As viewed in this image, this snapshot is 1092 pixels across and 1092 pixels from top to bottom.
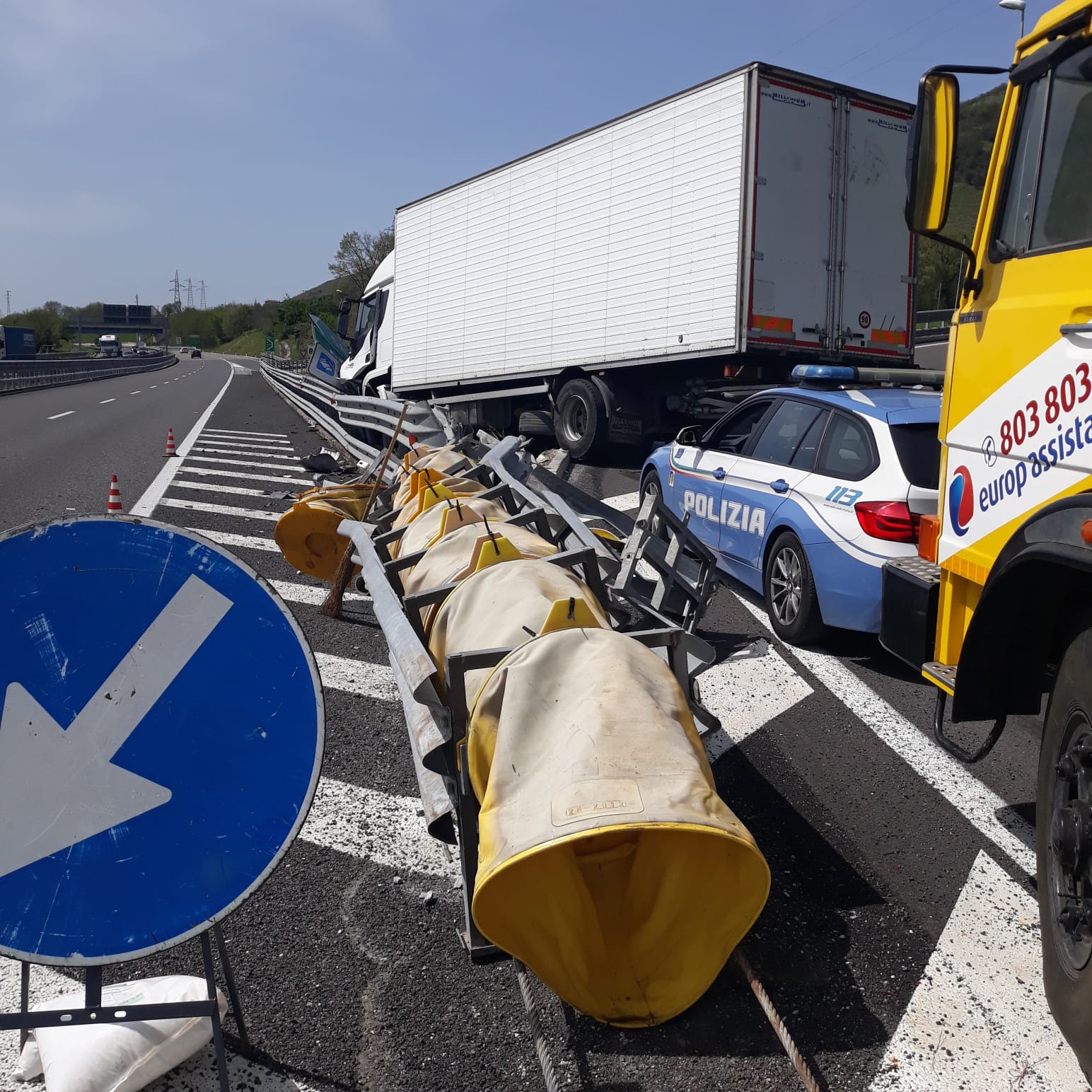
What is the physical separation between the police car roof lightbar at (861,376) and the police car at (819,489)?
0.01 m

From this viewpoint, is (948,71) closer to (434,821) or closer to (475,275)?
(434,821)

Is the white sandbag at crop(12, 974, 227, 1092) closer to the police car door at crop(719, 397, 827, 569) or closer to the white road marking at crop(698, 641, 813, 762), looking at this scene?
the white road marking at crop(698, 641, 813, 762)

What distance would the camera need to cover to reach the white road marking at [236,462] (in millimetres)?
14859

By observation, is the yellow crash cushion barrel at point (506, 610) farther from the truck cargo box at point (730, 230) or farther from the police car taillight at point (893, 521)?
the truck cargo box at point (730, 230)

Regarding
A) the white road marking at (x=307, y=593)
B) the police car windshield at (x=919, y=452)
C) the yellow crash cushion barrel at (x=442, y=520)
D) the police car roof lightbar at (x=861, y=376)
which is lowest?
the white road marking at (x=307, y=593)

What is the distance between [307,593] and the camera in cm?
766

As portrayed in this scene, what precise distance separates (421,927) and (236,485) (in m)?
10.2

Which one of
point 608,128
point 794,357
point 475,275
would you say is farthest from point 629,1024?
point 475,275

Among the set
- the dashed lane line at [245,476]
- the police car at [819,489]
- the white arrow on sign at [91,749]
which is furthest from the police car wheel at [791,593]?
the dashed lane line at [245,476]

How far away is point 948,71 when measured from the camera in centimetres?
332

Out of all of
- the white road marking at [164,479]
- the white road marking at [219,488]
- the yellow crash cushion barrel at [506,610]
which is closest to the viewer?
the yellow crash cushion barrel at [506,610]

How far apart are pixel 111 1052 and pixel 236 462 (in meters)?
13.5

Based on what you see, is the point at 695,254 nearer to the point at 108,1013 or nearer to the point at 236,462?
the point at 236,462

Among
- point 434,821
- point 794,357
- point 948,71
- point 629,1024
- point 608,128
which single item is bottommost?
point 629,1024
